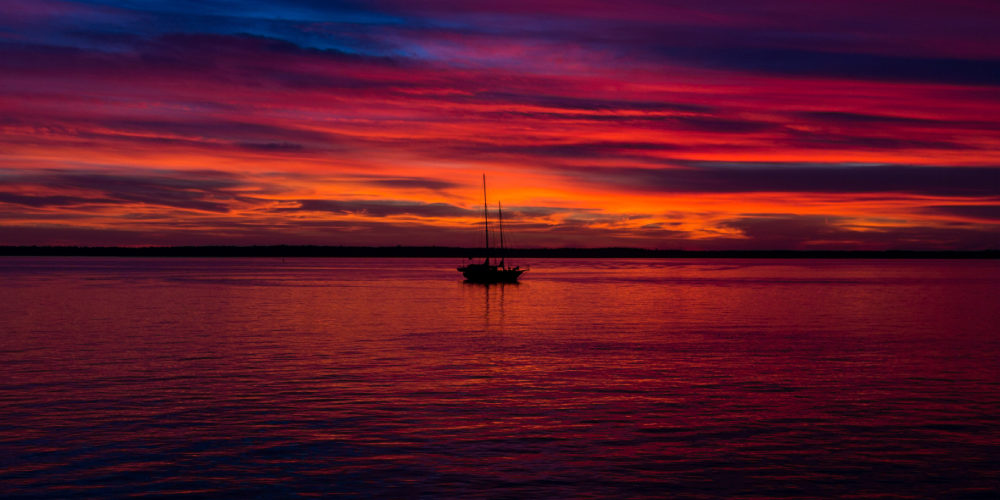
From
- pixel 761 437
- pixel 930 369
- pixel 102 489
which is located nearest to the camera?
pixel 102 489

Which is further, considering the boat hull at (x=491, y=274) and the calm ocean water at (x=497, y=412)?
the boat hull at (x=491, y=274)

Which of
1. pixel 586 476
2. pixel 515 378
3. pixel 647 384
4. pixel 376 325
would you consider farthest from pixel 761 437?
pixel 376 325

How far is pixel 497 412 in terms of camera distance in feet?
80.6

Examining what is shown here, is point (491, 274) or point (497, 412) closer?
point (497, 412)

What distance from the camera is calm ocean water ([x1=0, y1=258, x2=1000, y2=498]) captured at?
17562 millimetres

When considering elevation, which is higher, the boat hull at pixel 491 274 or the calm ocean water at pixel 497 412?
the boat hull at pixel 491 274

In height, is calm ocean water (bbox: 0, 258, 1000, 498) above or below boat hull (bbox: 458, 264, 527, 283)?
below

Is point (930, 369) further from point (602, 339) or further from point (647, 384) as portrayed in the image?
point (602, 339)

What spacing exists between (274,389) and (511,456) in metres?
11.9

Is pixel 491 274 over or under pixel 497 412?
over

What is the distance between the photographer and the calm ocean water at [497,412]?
1756 cm

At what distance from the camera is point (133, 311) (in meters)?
65.6

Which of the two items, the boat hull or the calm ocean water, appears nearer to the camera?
the calm ocean water

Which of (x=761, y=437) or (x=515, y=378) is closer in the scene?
(x=761, y=437)
